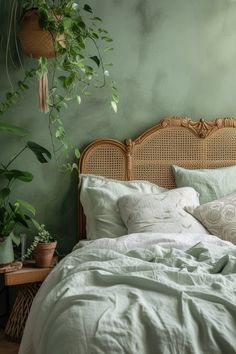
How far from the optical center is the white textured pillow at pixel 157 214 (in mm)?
2449

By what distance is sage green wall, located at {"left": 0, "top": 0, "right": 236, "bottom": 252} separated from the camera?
2.83 m

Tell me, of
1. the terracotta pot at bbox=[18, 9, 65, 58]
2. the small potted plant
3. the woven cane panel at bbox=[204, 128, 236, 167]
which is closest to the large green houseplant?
the small potted plant

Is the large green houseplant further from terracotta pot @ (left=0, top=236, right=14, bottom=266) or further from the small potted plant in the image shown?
the small potted plant

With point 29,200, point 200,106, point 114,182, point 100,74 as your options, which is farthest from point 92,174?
point 200,106

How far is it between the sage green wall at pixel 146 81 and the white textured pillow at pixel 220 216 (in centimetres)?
77

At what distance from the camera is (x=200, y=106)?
310 centimetres

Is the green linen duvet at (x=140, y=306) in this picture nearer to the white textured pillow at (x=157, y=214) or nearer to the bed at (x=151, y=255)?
the bed at (x=151, y=255)

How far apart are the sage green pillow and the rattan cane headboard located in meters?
0.10

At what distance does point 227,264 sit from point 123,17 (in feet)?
6.44

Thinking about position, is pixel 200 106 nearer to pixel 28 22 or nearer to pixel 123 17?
pixel 123 17

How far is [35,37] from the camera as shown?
2494 mm

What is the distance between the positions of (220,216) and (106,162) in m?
0.85

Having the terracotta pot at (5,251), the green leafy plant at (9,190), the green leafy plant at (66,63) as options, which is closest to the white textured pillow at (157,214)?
the green leafy plant at (66,63)

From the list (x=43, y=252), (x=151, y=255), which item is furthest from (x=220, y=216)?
(x=43, y=252)
